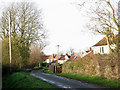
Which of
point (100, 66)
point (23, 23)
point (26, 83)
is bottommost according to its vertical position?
point (26, 83)

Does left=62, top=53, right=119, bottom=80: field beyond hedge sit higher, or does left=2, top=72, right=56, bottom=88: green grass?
left=62, top=53, right=119, bottom=80: field beyond hedge

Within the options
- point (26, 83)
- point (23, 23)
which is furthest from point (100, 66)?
point (23, 23)

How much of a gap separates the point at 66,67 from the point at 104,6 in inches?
485

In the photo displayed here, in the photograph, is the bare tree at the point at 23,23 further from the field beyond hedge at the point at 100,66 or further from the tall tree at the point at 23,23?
the field beyond hedge at the point at 100,66

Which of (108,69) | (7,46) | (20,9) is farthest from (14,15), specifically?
(108,69)

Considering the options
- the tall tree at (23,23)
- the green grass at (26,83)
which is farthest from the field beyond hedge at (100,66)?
the tall tree at (23,23)

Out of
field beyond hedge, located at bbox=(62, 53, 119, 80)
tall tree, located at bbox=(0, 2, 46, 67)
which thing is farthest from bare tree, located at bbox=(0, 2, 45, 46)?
field beyond hedge, located at bbox=(62, 53, 119, 80)

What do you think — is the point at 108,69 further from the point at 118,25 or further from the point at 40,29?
the point at 40,29

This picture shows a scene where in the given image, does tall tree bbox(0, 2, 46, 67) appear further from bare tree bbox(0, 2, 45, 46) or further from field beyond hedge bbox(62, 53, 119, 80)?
field beyond hedge bbox(62, 53, 119, 80)

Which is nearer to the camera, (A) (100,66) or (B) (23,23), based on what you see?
(A) (100,66)

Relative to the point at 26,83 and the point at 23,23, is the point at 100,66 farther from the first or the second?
the point at 23,23

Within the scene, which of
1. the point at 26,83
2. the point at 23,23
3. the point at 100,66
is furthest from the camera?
the point at 23,23

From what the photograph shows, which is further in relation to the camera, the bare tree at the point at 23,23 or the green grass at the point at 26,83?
the bare tree at the point at 23,23

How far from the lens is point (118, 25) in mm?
16516
